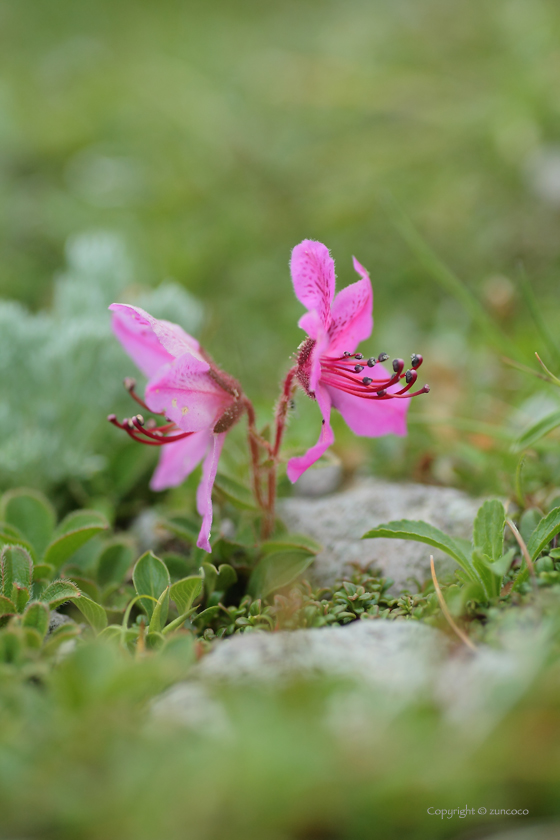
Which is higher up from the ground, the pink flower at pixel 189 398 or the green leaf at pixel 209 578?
the pink flower at pixel 189 398

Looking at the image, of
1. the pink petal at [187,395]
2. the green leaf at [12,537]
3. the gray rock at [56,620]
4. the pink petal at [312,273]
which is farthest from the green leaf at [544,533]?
the green leaf at [12,537]

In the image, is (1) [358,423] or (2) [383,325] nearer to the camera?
(1) [358,423]

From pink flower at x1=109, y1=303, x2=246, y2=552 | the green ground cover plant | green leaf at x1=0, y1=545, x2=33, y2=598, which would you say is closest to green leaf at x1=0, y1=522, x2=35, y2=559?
the green ground cover plant

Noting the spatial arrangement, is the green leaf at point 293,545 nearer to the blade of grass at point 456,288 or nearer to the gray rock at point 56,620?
the gray rock at point 56,620

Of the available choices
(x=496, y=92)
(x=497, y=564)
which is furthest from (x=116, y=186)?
(x=497, y=564)

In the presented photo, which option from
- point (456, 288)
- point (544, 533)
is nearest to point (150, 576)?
point (544, 533)

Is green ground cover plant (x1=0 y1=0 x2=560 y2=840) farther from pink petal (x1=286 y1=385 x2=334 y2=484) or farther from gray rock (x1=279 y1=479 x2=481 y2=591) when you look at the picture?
pink petal (x1=286 y1=385 x2=334 y2=484)

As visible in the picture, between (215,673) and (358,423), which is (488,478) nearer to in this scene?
(358,423)
